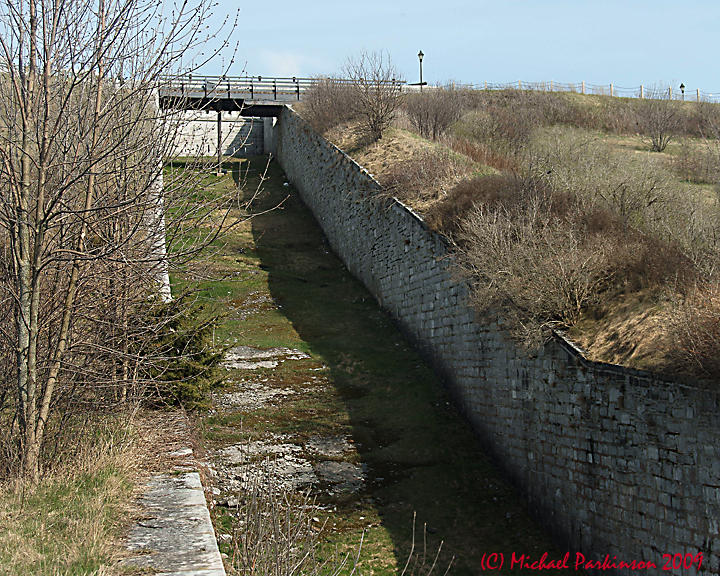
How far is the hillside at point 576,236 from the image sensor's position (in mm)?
8164

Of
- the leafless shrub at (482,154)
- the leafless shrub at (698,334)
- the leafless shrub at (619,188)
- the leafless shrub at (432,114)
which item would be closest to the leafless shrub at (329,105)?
the leafless shrub at (432,114)

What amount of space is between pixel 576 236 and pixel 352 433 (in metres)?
4.74

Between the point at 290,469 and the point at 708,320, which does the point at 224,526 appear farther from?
the point at 708,320

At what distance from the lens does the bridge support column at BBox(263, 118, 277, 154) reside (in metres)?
31.5

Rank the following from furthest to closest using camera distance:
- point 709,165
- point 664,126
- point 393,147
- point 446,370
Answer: point 664,126
point 709,165
point 393,147
point 446,370

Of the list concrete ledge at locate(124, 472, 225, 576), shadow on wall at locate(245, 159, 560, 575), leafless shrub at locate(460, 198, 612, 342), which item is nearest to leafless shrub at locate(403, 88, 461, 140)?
shadow on wall at locate(245, 159, 560, 575)

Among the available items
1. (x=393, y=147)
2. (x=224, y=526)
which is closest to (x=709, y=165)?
(x=393, y=147)

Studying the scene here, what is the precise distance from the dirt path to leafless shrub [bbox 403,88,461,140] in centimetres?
640

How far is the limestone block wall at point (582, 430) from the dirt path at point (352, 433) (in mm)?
552

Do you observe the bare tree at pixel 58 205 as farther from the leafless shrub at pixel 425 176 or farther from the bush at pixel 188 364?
the leafless shrub at pixel 425 176

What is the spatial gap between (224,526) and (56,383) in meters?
3.09

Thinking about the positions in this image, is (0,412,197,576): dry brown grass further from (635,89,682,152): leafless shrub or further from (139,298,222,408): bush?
(635,89,682,152): leafless shrub

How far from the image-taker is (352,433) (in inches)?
463

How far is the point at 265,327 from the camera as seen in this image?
1644 centimetres
